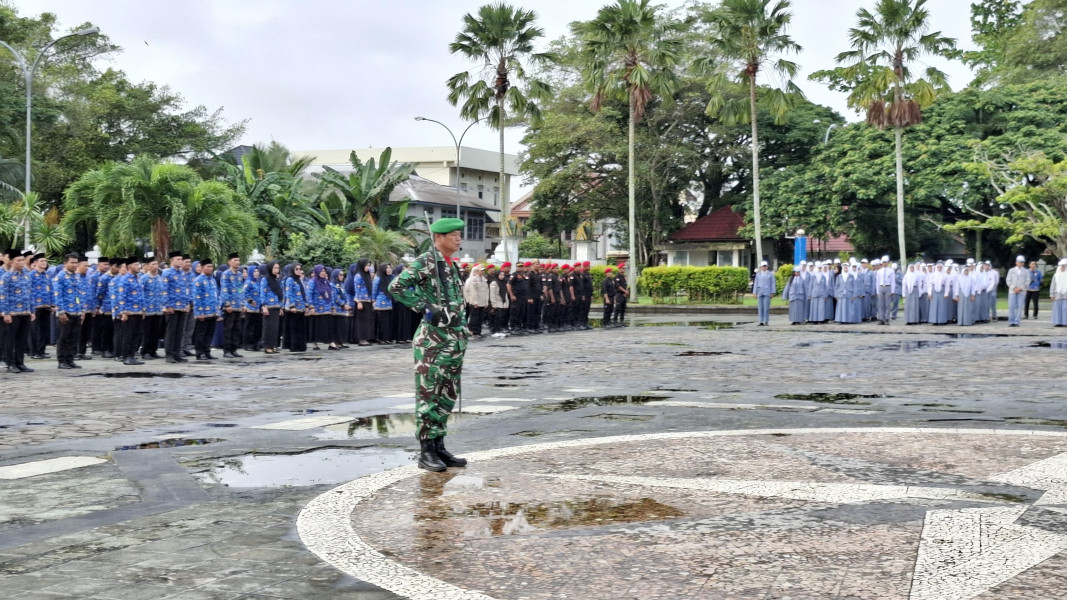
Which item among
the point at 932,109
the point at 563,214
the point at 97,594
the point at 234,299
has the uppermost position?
the point at 932,109

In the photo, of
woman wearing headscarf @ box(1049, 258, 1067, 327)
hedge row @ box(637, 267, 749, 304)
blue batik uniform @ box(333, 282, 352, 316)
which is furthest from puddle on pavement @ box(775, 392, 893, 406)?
hedge row @ box(637, 267, 749, 304)

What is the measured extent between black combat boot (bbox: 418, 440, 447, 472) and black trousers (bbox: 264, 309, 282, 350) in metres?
14.4

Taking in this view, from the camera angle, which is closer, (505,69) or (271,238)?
(271,238)

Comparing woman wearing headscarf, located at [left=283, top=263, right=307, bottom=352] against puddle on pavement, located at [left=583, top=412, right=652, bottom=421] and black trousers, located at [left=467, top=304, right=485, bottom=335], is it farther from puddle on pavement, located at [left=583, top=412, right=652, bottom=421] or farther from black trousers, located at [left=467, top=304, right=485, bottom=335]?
puddle on pavement, located at [left=583, top=412, right=652, bottom=421]

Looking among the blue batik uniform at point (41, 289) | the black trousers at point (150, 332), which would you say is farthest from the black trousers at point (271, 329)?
the blue batik uniform at point (41, 289)

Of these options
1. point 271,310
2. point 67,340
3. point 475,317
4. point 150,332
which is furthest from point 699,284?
point 67,340

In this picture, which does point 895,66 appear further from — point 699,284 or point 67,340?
point 67,340

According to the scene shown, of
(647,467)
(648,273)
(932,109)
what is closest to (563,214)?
(648,273)

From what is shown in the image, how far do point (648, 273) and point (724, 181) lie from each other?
1691 cm

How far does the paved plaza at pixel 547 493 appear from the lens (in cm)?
474

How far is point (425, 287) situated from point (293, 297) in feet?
47.7

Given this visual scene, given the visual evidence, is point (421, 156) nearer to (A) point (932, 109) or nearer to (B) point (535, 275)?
(A) point (932, 109)

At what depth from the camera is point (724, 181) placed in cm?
5862

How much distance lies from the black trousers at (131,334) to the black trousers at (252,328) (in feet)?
11.2
